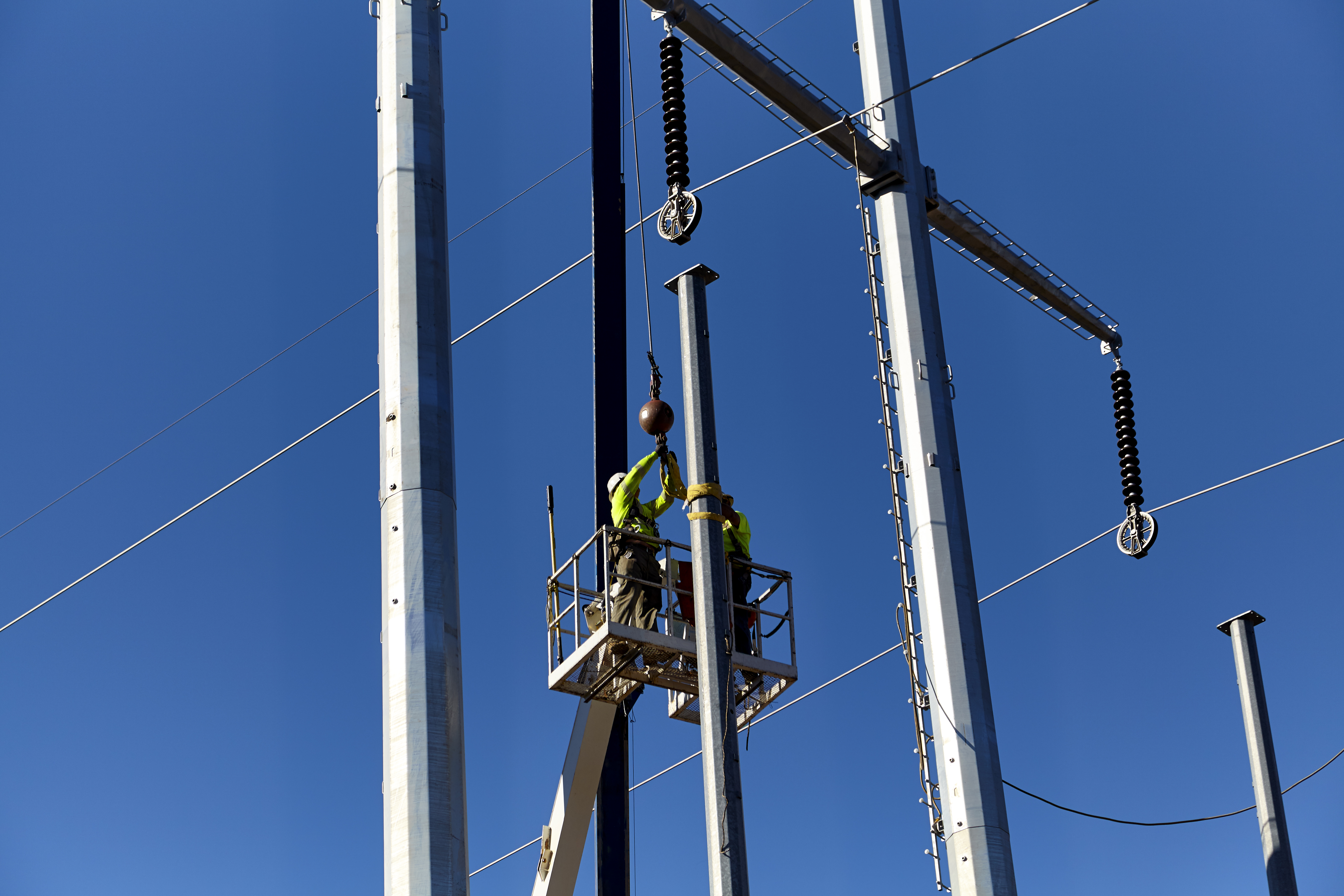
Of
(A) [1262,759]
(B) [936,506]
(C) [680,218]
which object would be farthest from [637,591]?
(A) [1262,759]

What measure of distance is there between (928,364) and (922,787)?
3489 mm

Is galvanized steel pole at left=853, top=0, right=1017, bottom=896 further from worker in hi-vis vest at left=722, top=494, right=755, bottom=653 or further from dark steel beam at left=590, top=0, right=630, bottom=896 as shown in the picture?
dark steel beam at left=590, top=0, right=630, bottom=896

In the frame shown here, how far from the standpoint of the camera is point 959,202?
1541 cm

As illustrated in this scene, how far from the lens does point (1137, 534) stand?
16094 millimetres

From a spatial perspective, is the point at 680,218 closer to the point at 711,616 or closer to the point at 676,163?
the point at 676,163

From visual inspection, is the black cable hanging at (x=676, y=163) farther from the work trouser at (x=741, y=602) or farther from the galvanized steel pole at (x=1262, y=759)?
the galvanized steel pole at (x=1262, y=759)

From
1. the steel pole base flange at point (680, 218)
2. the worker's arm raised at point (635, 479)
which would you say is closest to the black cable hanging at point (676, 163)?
the steel pole base flange at point (680, 218)

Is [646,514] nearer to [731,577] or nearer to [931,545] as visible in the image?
[731,577]

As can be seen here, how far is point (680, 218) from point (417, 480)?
3.05 meters

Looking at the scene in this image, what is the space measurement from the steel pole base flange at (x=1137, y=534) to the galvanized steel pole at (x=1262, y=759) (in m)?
2.07

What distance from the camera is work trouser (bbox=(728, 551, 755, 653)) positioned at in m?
13.9

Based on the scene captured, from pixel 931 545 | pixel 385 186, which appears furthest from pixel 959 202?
pixel 385 186

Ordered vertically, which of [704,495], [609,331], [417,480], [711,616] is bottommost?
[711,616]

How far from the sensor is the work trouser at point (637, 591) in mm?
13617
